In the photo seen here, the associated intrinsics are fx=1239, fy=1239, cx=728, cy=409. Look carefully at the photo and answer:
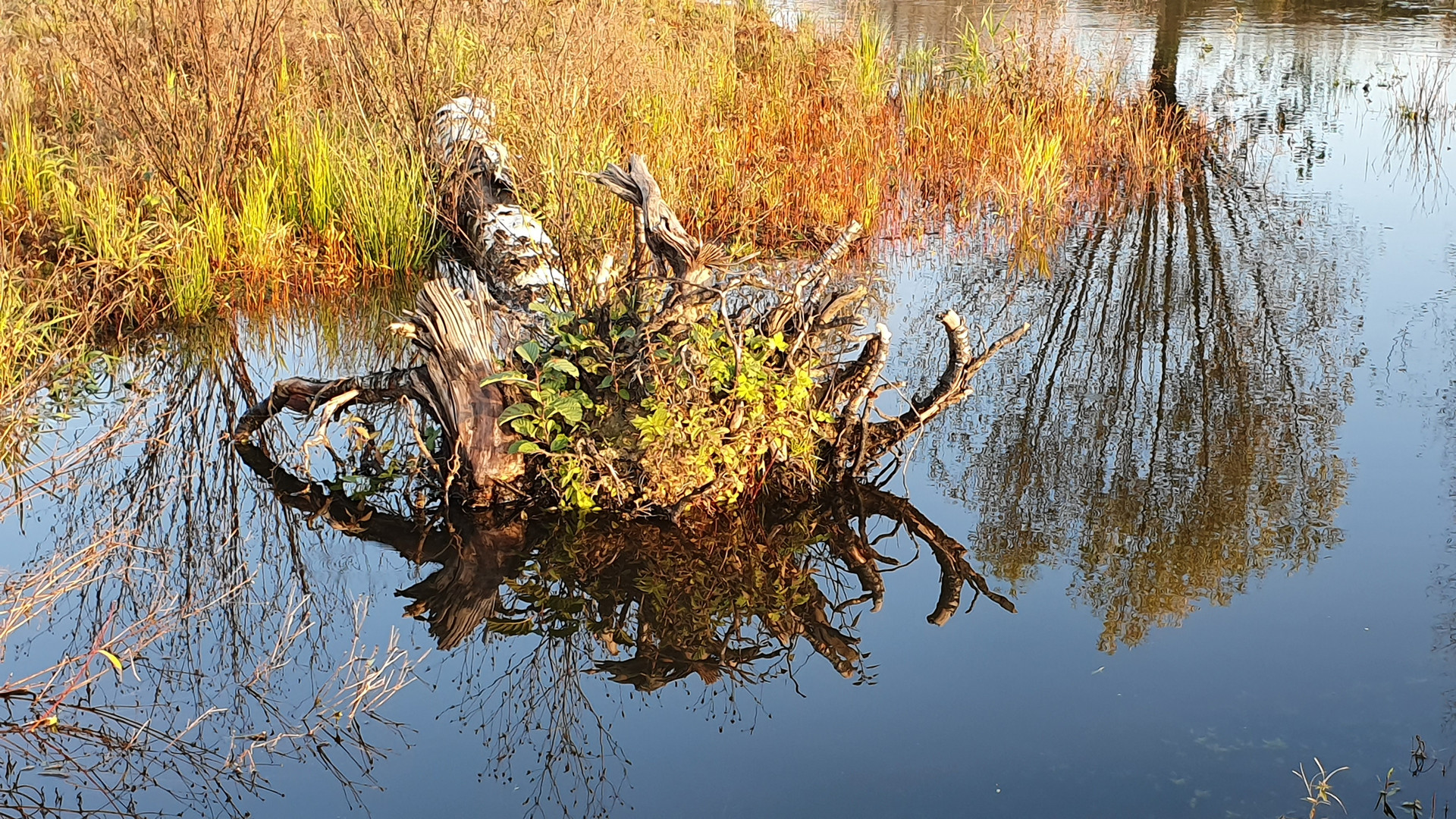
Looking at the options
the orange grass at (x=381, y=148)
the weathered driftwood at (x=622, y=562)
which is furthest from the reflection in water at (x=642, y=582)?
the orange grass at (x=381, y=148)

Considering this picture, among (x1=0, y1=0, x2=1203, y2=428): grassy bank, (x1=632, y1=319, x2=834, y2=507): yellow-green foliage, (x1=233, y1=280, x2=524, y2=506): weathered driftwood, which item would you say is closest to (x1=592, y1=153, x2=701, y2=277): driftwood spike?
(x1=632, y1=319, x2=834, y2=507): yellow-green foliage

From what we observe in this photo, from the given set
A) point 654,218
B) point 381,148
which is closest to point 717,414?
point 654,218

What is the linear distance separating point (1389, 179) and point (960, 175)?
128 inches

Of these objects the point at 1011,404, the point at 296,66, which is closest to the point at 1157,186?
the point at 1011,404

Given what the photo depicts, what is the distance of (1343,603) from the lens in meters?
4.14

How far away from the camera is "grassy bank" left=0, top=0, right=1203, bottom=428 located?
6828 millimetres

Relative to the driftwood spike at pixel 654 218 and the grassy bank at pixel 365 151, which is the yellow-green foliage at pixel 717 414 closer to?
the driftwood spike at pixel 654 218

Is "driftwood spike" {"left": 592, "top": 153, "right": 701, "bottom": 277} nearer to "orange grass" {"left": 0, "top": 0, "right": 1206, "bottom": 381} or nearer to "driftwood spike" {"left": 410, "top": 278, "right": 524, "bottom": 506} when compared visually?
"driftwood spike" {"left": 410, "top": 278, "right": 524, "bottom": 506}

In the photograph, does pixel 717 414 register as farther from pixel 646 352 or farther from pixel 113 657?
pixel 113 657

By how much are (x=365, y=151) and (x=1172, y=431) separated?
495 centimetres

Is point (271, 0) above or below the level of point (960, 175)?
above

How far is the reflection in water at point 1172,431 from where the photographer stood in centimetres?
444

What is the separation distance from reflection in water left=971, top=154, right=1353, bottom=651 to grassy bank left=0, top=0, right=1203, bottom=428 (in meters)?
1.09

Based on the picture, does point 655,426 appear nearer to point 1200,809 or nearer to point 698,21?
point 1200,809
